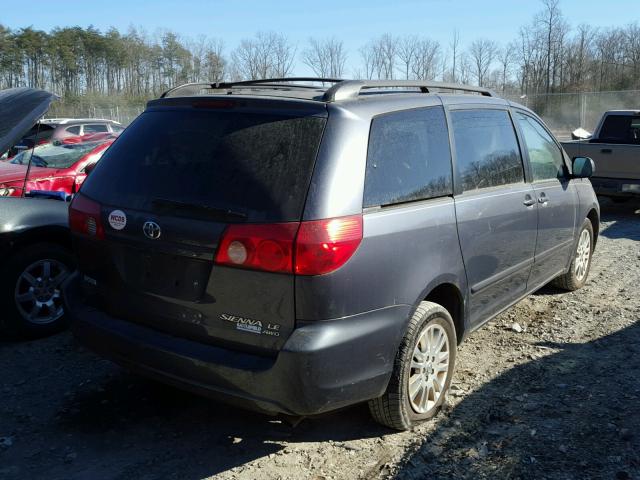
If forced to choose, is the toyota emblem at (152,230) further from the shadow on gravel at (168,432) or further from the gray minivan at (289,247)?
the shadow on gravel at (168,432)

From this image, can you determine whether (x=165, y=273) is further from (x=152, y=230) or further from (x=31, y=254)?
(x=31, y=254)

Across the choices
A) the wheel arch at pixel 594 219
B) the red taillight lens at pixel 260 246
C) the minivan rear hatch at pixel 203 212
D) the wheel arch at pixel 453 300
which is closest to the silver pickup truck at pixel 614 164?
the wheel arch at pixel 594 219

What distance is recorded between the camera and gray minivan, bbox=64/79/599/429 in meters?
2.71

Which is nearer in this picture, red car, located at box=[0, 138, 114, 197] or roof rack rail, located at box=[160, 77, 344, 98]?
roof rack rail, located at box=[160, 77, 344, 98]

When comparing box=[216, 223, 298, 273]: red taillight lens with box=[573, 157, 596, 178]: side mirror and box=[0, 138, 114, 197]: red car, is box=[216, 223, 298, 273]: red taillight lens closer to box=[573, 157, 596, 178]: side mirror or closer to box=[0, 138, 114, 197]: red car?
box=[573, 157, 596, 178]: side mirror

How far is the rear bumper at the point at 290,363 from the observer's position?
106 inches

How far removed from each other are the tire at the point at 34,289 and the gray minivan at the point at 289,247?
1.38 m

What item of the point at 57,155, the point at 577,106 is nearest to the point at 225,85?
the point at 57,155

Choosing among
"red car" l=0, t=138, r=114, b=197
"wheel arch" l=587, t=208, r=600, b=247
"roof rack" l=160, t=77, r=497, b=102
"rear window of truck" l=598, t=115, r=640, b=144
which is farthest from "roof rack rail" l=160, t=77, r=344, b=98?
"rear window of truck" l=598, t=115, r=640, b=144

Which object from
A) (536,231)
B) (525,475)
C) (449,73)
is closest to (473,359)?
(536,231)

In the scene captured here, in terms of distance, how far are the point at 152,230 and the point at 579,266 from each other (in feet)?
14.8

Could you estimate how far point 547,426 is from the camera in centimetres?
343

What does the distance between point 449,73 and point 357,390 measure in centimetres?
4559

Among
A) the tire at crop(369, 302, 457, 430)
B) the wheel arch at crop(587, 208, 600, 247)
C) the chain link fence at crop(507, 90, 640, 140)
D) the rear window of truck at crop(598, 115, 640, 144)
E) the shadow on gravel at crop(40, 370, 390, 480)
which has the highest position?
the chain link fence at crop(507, 90, 640, 140)
